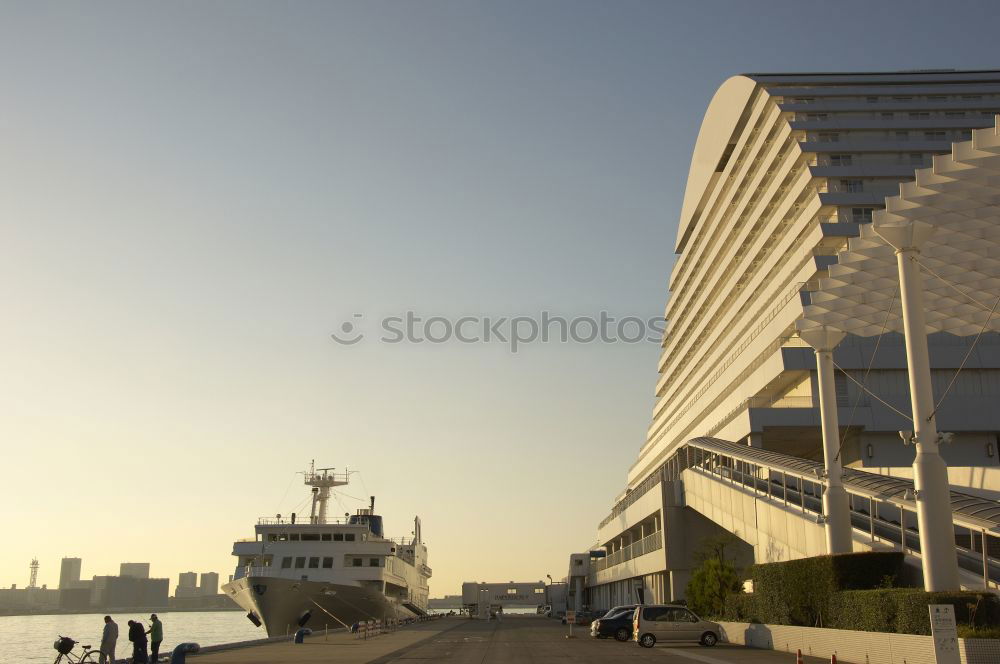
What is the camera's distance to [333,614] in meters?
56.4

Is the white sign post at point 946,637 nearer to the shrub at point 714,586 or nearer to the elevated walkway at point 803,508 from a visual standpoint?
the elevated walkway at point 803,508

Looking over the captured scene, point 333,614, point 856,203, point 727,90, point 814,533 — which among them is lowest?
point 333,614

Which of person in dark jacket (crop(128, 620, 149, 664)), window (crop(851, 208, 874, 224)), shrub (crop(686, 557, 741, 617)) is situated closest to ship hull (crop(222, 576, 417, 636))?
shrub (crop(686, 557, 741, 617))

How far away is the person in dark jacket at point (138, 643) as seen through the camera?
2292 centimetres

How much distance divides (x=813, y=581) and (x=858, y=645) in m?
3.90

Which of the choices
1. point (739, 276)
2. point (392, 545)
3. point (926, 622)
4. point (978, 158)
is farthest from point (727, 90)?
point (926, 622)

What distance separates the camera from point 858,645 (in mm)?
21500

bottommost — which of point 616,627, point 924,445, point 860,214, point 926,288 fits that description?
point 616,627

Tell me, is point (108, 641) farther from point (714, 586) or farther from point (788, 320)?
point (788, 320)

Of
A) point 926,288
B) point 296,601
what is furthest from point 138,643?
point 296,601

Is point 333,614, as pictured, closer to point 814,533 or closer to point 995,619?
point 814,533

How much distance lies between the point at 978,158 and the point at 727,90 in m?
65.3

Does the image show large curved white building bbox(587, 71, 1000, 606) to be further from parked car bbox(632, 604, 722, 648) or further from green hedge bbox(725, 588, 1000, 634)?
parked car bbox(632, 604, 722, 648)

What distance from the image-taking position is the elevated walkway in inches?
924
